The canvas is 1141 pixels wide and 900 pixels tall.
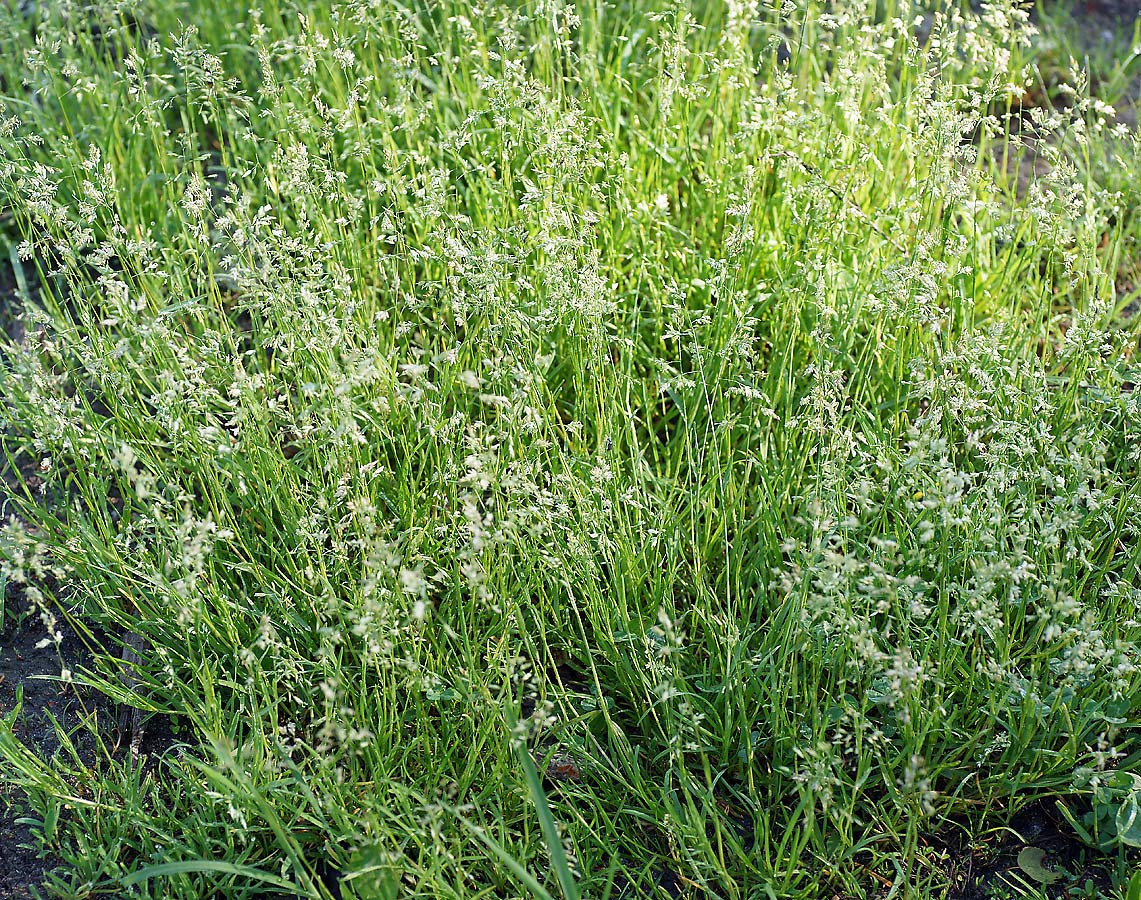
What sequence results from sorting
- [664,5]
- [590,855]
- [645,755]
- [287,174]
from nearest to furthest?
[590,855] < [645,755] < [287,174] < [664,5]

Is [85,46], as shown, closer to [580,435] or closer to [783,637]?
[580,435]

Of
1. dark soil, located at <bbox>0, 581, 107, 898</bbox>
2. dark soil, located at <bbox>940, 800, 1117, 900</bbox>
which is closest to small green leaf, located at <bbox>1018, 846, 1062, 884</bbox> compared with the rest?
dark soil, located at <bbox>940, 800, 1117, 900</bbox>

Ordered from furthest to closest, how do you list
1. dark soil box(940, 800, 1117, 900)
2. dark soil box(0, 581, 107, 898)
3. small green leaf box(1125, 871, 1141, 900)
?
dark soil box(0, 581, 107, 898), dark soil box(940, 800, 1117, 900), small green leaf box(1125, 871, 1141, 900)

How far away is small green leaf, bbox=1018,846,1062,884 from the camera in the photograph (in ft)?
6.67

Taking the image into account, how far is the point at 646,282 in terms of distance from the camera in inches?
121

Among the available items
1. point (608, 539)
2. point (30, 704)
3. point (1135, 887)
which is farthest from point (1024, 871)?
point (30, 704)

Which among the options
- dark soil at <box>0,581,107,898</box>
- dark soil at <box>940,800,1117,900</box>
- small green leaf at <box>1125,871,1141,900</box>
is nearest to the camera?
small green leaf at <box>1125,871,1141,900</box>

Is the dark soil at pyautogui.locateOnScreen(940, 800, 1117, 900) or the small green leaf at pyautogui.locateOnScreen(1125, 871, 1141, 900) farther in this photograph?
the dark soil at pyautogui.locateOnScreen(940, 800, 1117, 900)

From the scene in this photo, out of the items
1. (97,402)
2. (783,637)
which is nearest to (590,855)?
(783,637)

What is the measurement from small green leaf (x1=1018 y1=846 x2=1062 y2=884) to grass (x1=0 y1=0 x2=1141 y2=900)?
39 mm

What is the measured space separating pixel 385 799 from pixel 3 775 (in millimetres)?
769

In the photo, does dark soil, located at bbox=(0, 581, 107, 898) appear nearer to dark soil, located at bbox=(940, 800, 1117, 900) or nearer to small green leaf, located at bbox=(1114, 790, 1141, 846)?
dark soil, located at bbox=(940, 800, 1117, 900)

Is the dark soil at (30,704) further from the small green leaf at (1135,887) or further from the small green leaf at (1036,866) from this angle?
the small green leaf at (1135,887)

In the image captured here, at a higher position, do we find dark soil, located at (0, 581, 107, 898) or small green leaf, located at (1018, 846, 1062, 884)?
small green leaf, located at (1018, 846, 1062, 884)
